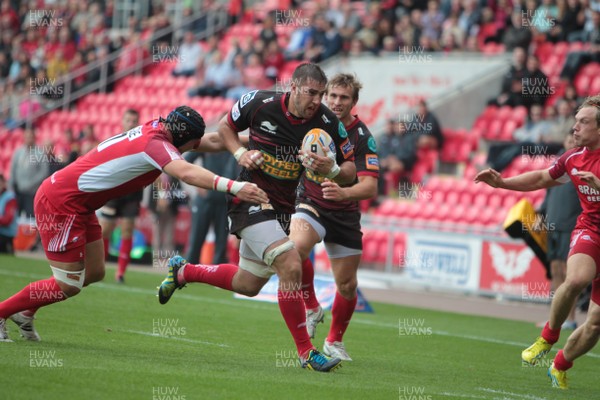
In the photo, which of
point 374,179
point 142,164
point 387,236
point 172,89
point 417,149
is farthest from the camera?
point 172,89

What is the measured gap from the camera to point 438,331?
12406 mm

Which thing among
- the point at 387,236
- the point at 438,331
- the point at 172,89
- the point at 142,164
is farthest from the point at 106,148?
the point at 172,89

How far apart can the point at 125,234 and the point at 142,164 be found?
756 centimetres

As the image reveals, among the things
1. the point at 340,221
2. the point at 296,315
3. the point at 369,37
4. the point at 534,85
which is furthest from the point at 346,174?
the point at 369,37

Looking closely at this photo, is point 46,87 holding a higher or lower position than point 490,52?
lower

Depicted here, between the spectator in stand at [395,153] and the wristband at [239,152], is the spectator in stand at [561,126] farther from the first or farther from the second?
the wristband at [239,152]

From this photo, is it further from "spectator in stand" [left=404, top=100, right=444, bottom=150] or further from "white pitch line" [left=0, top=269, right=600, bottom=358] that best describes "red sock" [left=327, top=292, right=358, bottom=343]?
"spectator in stand" [left=404, top=100, right=444, bottom=150]

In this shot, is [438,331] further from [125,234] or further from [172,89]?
A: [172,89]

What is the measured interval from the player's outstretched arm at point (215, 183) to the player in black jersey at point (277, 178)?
2.04 ft

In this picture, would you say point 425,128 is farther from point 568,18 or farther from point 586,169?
point 586,169

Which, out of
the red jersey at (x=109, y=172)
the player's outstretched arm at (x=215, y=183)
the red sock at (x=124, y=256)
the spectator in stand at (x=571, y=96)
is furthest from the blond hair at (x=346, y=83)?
the spectator in stand at (x=571, y=96)

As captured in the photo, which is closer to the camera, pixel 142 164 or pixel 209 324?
pixel 142 164

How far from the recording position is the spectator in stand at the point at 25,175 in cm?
2184

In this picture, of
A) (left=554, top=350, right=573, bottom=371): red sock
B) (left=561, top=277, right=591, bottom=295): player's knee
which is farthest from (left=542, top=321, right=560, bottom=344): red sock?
(left=561, top=277, right=591, bottom=295): player's knee
